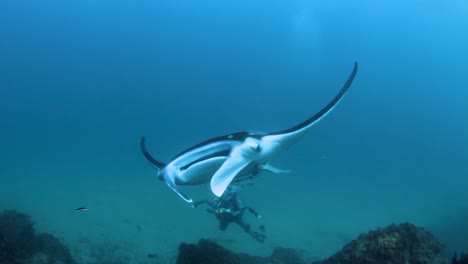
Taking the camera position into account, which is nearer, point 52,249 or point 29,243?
point 29,243

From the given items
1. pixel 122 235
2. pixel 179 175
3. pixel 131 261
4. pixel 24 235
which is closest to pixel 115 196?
pixel 122 235

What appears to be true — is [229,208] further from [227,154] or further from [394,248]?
[394,248]

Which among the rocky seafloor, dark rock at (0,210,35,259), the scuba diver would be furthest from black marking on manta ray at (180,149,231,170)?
dark rock at (0,210,35,259)

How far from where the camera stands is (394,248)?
15.0ft

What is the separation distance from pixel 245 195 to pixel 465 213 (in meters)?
14.1

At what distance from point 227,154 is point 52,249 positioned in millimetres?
8320

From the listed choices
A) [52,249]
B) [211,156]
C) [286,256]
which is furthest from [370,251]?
[52,249]

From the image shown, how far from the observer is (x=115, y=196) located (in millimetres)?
23812

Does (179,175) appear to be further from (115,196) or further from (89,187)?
(89,187)

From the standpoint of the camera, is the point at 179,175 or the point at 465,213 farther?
the point at 465,213

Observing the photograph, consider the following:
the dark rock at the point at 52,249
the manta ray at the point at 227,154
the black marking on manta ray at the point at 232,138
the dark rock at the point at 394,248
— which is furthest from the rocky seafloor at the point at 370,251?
the black marking on manta ray at the point at 232,138

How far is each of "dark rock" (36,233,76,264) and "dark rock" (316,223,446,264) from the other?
27.3 ft

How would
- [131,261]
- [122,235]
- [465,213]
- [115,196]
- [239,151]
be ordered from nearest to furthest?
[239,151]
[131,261]
[122,235]
[465,213]
[115,196]

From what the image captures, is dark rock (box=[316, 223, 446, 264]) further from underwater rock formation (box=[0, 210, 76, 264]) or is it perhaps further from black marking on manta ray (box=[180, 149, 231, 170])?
underwater rock formation (box=[0, 210, 76, 264])
